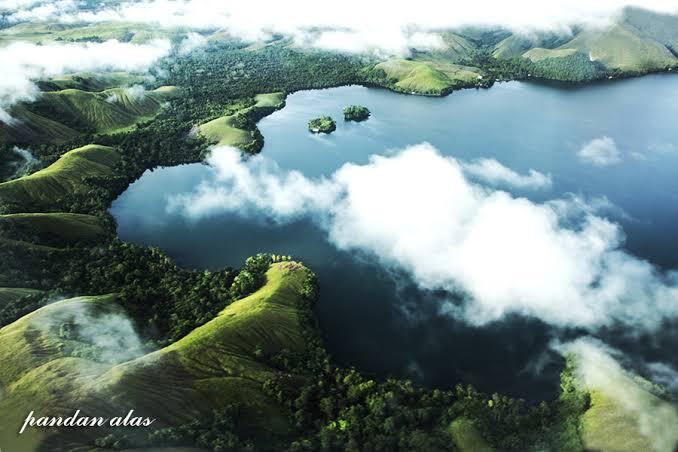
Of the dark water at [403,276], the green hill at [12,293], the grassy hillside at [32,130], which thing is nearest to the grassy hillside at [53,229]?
the dark water at [403,276]

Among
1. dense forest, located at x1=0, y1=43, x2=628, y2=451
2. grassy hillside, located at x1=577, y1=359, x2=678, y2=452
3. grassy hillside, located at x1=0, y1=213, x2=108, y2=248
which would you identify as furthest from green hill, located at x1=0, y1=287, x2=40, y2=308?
grassy hillside, located at x1=577, y1=359, x2=678, y2=452

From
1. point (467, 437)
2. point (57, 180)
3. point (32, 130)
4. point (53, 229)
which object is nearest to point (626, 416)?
point (467, 437)

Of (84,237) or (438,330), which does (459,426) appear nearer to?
(438,330)

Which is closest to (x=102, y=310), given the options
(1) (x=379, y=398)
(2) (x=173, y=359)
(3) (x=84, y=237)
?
(2) (x=173, y=359)

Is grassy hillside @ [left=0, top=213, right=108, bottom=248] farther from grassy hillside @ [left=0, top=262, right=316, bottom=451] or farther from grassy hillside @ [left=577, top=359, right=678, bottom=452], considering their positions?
grassy hillside @ [left=577, top=359, right=678, bottom=452]

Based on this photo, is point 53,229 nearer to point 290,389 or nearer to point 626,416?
point 290,389

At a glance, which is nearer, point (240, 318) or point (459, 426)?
point (459, 426)

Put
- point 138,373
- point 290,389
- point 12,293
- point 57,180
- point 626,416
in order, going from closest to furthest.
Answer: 1. point 626,416
2. point 138,373
3. point 290,389
4. point 12,293
5. point 57,180
